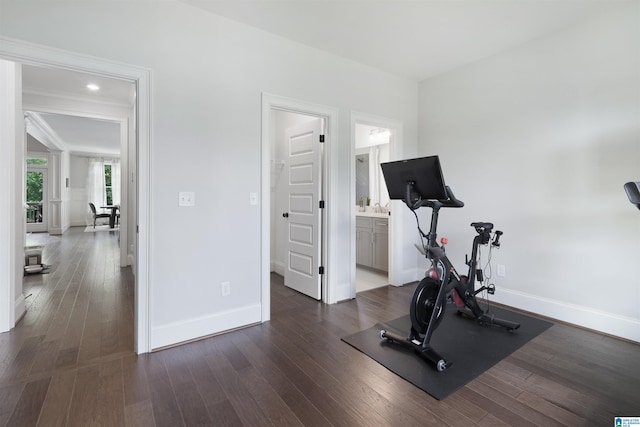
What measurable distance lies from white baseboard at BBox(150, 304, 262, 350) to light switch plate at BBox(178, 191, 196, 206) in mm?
986

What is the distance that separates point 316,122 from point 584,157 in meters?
2.67

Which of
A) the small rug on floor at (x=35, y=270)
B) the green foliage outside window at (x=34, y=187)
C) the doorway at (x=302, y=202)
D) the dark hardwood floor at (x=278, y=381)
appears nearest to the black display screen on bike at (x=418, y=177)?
the doorway at (x=302, y=202)

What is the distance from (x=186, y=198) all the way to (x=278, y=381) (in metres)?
1.58

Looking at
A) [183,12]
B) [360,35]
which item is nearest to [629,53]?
[360,35]

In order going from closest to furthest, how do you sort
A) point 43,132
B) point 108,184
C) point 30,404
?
point 30,404 → point 43,132 → point 108,184

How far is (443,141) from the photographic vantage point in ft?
13.3

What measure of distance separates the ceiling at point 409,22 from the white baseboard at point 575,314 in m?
2.69

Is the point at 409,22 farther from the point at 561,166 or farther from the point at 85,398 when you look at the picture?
the point at 85,398

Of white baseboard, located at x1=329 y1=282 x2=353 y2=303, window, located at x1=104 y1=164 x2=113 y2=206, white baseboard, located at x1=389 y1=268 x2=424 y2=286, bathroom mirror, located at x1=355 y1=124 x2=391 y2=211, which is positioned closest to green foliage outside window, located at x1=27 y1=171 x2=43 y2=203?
window, located at x1=104 y1=164 x2=113 y2=206

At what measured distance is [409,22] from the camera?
2783mm

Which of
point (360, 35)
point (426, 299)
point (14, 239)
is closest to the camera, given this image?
point (426, 299)

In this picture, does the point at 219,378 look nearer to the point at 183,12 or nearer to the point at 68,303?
the point at 68,303

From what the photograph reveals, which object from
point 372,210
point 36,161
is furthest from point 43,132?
point 372,210

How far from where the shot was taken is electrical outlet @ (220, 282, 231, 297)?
8.91 feet
